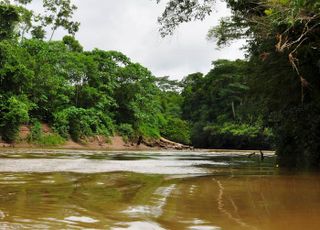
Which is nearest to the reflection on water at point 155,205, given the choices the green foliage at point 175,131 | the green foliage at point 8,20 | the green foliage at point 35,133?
the green foliage at point 35,133

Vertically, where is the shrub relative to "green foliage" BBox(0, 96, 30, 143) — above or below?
below

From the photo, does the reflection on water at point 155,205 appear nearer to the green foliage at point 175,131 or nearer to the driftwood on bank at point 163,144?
the driftwood on bank at point 163,144

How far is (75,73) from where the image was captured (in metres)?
39.2

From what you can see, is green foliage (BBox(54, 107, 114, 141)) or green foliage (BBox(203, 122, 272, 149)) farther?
green foliage (BBox(203, 122, 272, 149))

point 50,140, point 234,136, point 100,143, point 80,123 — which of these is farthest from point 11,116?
point 234,136

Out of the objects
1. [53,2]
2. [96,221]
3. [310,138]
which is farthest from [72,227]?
[53,2]

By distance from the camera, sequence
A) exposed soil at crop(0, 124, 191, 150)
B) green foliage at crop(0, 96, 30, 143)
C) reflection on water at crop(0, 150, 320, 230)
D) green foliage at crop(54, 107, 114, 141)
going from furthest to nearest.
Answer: green foliage at crop(54, 107, 114, 141)
exposed soil at crop(0, 124, 191, 150)
green foliage at crop(0, 96, 30, 143)
reflection on water at crop(0, 150, 320, 230)

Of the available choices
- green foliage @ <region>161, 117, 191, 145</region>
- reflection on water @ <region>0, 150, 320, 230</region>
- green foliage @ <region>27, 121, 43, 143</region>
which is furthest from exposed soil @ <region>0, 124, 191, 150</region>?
reflection on water @ <region>0, 150, 320, 230</region>

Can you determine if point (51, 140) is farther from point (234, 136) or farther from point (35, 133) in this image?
point (234, 136)

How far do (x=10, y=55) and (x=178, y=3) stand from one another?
1936 cm

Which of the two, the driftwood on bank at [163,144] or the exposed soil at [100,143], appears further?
the driftwood on bank at [163,144]

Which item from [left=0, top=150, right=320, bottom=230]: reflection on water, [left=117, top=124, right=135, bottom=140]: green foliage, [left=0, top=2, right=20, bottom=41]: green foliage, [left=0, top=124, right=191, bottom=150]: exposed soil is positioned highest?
[left=0, top=2, right=20, bottom=41]: green foliage

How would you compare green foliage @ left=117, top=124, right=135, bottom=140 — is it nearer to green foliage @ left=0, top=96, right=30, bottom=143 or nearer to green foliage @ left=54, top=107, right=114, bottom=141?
green foliage @ left=54, top=107, right=114, bottom=141

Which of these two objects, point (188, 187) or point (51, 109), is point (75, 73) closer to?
point (51, 109)
